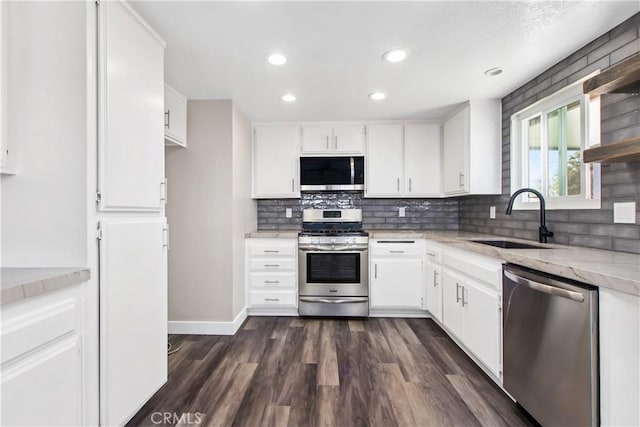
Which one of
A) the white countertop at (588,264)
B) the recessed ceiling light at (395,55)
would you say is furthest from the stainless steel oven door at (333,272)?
the recessed ceiling light at (395,55)

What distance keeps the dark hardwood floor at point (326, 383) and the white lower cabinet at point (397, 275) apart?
37 centimetres

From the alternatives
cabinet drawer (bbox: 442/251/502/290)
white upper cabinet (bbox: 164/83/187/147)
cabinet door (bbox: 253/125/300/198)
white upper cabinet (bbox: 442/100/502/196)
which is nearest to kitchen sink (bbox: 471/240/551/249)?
cabinet drawer (bbox: 442/251/502/290)

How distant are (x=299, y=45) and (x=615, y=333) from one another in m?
2.08

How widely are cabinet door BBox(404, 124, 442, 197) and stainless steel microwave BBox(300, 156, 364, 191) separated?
1.82 ft

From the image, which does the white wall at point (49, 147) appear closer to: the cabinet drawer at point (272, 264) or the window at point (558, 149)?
the cabinet drawer at point (272, 264)

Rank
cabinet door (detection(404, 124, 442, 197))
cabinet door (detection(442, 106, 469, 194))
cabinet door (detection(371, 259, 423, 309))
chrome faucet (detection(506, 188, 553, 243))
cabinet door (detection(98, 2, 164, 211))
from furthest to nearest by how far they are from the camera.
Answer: cabinet door (detection(404, 124, 442, 197)) → cabinet door (detection(371, 259, 423, 309)) → cabinet door (detection(442, 106, 469, 194)) → chrome faucet (detection(506, 188, 553, 243)) → cabinet door (detection(98, 2, 164, 211))

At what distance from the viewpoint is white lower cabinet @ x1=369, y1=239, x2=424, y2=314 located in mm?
3045

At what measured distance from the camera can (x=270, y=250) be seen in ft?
10.3

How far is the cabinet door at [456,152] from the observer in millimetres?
2853

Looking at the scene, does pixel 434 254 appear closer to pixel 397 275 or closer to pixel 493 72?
pixel 397 275

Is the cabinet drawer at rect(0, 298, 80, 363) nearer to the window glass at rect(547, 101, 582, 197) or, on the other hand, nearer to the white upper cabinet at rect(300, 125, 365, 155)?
the white upper cabinet at rect(300, 125, 365, 155)

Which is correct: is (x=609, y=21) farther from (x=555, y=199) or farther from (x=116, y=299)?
(x=116, y=299)

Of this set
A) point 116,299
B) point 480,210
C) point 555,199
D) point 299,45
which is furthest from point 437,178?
point 116,299

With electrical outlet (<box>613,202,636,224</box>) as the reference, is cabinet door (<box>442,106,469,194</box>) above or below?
above
